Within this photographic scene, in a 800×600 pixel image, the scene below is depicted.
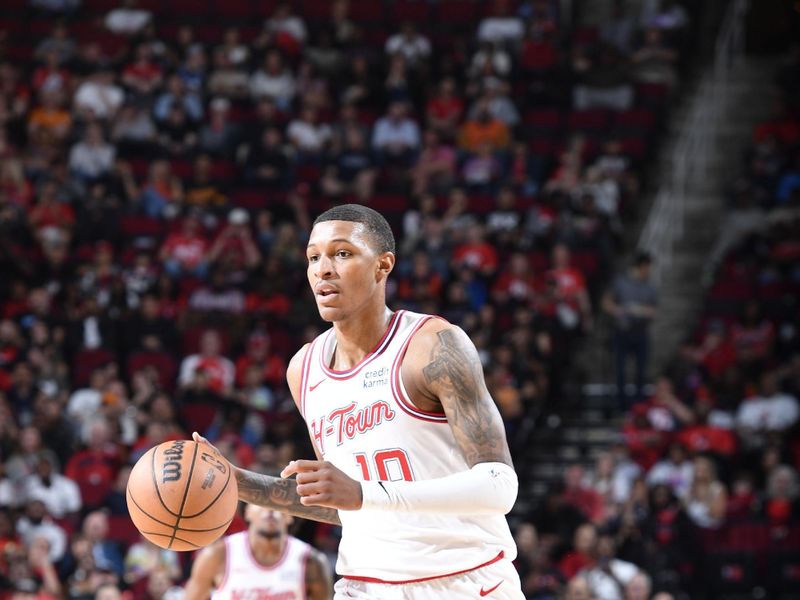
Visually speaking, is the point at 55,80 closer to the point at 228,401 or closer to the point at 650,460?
the point at 228,401

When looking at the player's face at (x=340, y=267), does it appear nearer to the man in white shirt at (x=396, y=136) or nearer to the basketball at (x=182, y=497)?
the basketball at (x=182, y=497)

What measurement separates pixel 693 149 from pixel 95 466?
28.8 feet

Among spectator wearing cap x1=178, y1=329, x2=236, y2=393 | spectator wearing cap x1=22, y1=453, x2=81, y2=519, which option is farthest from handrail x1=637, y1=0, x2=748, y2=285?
spectator wearing cap x1=22, y1=453, x2=81, y2=519

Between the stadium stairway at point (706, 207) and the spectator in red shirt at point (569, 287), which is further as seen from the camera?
the stadium stairway at point (706, 207)

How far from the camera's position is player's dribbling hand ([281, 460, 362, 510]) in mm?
4293

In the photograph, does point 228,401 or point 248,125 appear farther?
point 248,125

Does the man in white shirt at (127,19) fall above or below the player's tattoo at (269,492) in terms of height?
above

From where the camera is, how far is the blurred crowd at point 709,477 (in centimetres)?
1120

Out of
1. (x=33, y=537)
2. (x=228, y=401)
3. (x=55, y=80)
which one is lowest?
(x=33, y=537)

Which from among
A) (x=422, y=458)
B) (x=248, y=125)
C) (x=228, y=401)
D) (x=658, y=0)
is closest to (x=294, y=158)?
(x=248, y=125)

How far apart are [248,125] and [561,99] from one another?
380cm

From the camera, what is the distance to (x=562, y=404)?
14023 millimetres

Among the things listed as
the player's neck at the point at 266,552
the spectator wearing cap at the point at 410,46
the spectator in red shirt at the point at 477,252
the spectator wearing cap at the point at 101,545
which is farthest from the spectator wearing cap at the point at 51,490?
the spectator wearing cap at the point at 410,46

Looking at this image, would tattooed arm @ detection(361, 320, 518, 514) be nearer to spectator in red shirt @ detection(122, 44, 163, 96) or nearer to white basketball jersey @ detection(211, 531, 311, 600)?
white basketball jersey @ detection(211, 531, 311, 600)
